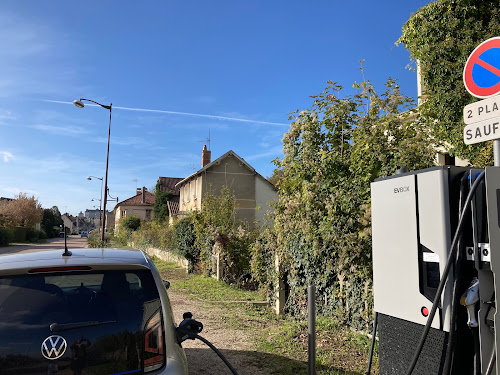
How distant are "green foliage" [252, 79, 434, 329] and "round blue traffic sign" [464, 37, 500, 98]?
2094mm

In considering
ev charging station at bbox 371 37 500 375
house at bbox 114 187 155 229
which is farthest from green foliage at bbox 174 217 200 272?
house at bbox 114 187 155 229

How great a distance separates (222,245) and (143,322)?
34.4ft

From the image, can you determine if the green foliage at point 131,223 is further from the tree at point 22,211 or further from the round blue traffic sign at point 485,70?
the round blue traffic sign at point 485,70

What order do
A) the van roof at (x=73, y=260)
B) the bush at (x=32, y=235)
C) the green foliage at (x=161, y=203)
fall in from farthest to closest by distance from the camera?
the bush at (x=32, y=235), the green foliage at (x=161, y=203), the van roof at (x=73, y=260)

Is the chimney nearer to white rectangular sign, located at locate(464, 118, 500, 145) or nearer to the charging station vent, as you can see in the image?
the charging station vent

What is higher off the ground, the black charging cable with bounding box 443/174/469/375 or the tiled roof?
the tiled roof

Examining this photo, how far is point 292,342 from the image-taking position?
6.33 metres

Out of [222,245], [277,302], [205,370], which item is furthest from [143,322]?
[222,245]

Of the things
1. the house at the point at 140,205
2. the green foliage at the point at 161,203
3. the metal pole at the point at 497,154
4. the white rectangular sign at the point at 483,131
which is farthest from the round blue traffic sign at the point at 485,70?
the house at the point at 140,205

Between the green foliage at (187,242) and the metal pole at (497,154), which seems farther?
the green foliage at (187,242)

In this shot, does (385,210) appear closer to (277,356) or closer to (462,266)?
(462,266)

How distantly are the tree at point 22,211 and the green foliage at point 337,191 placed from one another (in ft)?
160

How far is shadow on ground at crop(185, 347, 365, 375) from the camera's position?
17.2 feet

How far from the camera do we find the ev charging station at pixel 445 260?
2801 millimetres
